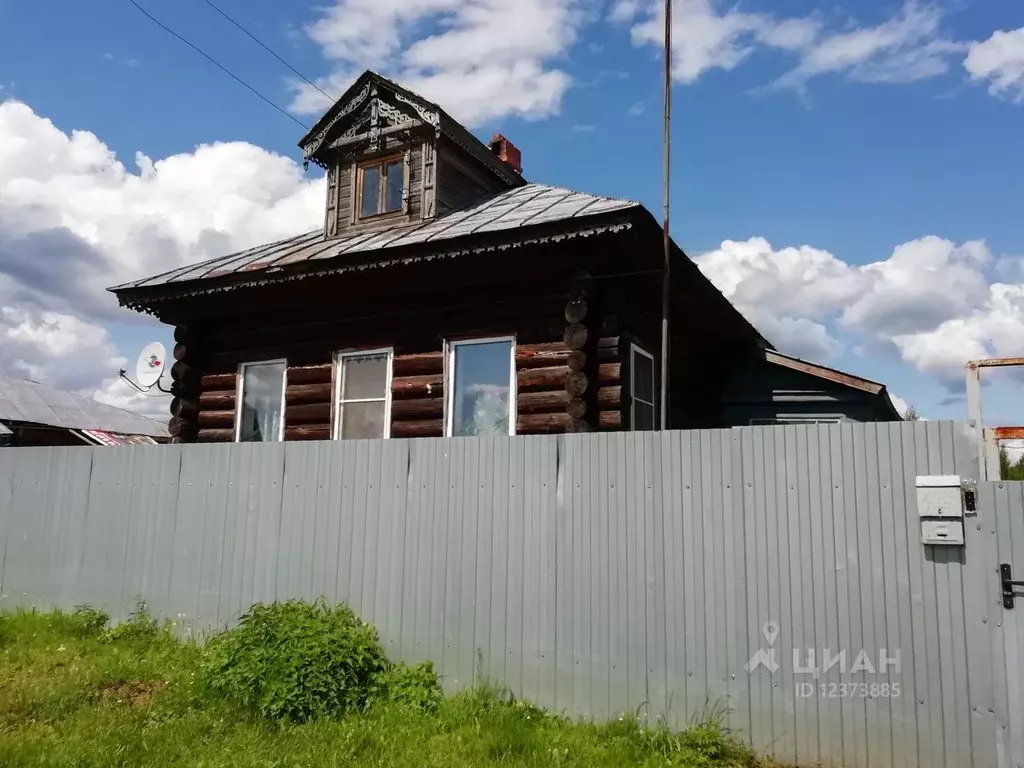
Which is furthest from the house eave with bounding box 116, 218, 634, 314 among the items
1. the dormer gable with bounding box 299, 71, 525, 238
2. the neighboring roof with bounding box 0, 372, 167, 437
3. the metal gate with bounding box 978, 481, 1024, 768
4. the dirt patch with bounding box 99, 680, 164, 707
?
the neighboring roof with bounding box 0, 372, 167, 437

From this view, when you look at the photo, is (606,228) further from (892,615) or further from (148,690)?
(148,690)

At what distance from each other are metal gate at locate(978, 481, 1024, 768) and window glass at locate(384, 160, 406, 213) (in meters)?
9.12

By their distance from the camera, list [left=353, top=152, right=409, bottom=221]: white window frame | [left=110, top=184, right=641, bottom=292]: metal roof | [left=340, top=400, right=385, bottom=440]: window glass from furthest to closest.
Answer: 1. [left=353, top=152, right=409, bottom=221]: white window frame
2. [left=340, top=400, right=385, bottom=440]: window glass
3. [left=110, top=184, right=641, bottom=292]: metal roof

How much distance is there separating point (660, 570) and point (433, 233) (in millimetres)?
5601

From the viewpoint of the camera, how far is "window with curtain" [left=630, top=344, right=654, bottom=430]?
Result: 8.91 metres

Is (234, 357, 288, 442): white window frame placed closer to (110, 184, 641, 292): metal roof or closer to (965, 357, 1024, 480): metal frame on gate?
(110, 184, 641, 292): metal roof

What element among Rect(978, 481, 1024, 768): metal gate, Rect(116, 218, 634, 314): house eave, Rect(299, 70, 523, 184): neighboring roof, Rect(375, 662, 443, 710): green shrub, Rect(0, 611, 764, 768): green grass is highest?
Rect(299, 70, 523, 184): neighboring roof

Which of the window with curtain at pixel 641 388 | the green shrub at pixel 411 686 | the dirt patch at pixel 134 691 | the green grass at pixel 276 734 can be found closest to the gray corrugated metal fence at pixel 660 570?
the green shrub at pixel 411 686

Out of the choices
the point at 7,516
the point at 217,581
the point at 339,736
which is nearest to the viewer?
the point at 339,736

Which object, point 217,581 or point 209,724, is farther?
point 217,581

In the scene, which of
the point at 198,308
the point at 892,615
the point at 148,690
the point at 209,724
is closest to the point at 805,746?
the point at 892,615

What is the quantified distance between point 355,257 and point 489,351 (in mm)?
2103

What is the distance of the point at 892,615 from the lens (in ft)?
14.5

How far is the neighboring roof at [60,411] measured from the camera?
966 inches
